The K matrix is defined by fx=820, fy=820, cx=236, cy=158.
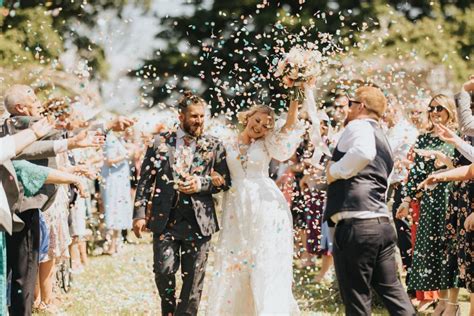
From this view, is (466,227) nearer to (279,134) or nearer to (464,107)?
(464,107)

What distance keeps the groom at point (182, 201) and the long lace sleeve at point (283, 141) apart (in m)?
0.43

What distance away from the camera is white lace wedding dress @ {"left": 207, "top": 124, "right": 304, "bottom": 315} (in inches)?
266

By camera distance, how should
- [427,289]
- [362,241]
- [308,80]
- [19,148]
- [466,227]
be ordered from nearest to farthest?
1. [19,148]
2. [362,241]
3. [308,80]
4. [466,227]
5. [427,289]

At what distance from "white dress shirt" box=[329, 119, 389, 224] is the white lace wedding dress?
104 centimetres

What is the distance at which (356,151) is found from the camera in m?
5.60

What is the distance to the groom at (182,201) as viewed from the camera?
671cm

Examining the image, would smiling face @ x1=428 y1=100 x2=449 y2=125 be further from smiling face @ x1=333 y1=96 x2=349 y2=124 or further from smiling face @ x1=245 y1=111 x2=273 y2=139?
smiling face @ x1=245 y1=111 x2=273 y2=139

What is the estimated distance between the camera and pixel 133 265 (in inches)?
456

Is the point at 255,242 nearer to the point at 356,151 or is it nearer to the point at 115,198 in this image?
the point at 356,151

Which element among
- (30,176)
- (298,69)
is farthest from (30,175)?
(298,69)

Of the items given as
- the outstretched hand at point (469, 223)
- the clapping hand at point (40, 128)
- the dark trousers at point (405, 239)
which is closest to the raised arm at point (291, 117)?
the outstretched hand at point (469, 223)

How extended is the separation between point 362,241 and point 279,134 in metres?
1.49

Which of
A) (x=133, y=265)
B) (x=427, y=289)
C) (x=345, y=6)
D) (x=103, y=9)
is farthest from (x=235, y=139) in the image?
(x=103, y=9)

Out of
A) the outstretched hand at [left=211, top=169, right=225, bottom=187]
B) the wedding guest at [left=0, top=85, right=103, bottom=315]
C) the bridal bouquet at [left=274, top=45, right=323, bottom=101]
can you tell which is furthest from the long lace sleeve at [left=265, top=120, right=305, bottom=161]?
the wedding guest at [left=0, top=85, right=103, bottom=315]
